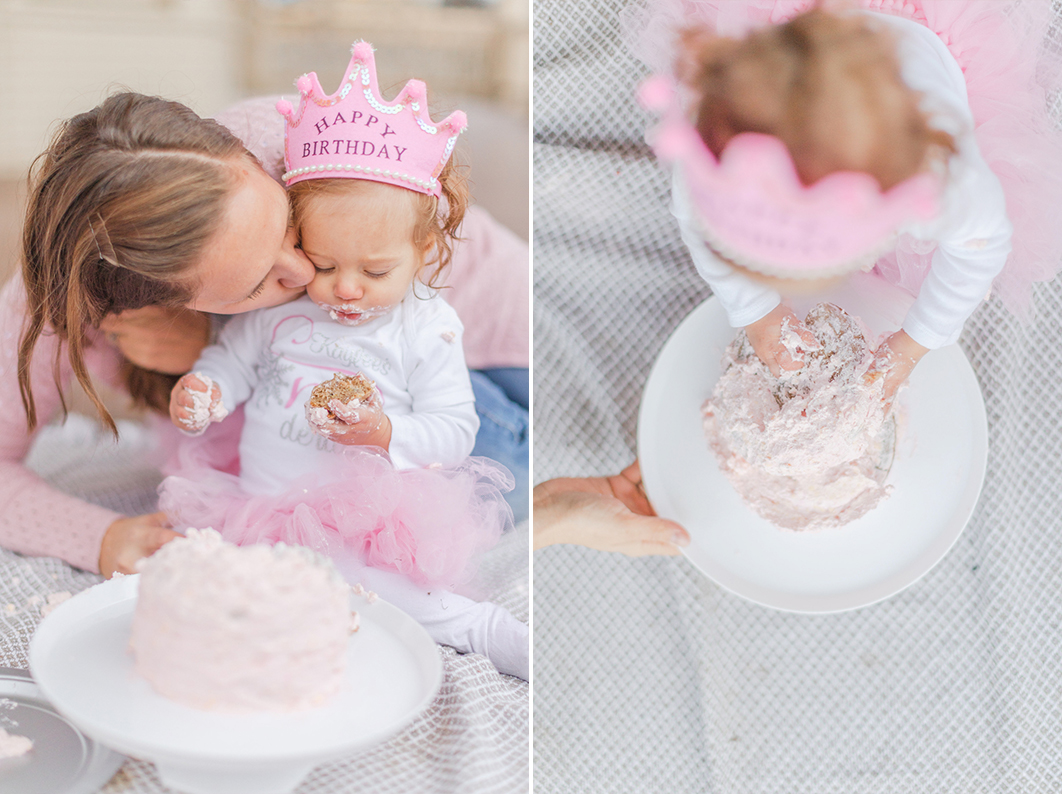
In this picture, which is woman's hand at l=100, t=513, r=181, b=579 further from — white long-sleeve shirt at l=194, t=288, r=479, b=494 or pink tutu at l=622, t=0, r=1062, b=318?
pink tutu at l=622, t=0, r=1062, b=318

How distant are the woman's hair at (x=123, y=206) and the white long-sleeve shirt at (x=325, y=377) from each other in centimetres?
9

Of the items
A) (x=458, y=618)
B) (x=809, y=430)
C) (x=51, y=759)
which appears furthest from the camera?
(x=809, y=430)

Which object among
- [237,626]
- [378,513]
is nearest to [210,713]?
[237,626]

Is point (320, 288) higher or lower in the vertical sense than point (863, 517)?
higher

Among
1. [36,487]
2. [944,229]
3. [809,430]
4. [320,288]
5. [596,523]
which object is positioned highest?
[944,229]

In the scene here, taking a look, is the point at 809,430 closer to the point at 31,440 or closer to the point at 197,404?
the point at 197,404

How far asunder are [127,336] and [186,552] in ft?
1.20

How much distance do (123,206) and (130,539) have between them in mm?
289

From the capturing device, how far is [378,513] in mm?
570

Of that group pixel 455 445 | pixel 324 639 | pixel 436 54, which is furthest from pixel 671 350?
pixel 324 639

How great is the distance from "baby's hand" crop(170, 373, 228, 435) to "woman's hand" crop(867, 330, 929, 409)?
1.91 ft

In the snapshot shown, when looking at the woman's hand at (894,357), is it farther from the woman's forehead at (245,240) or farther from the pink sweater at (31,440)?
the woman's forehead at (245,240)

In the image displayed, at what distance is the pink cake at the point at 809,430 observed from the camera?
70 cm

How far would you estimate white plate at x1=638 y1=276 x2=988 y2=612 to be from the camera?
0.86m
